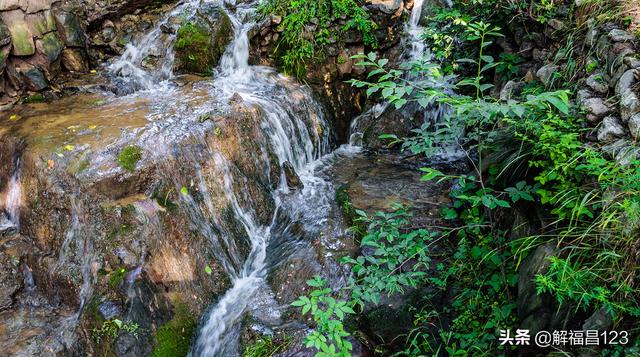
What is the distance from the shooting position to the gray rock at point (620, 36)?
11.5ft

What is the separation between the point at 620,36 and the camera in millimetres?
3543

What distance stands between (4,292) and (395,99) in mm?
4712

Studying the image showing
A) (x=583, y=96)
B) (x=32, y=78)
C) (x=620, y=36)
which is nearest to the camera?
(x=583, y=96)

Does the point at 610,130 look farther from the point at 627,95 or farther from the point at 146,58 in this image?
the point at 146,58

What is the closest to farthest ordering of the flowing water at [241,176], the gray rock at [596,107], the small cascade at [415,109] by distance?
the gray rock at [596,107]
the flowing water at [241,176]
the small cascade at [415,109]

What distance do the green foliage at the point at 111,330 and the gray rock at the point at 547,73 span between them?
4.63 meters

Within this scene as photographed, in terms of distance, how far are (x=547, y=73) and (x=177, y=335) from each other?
4.49 metres

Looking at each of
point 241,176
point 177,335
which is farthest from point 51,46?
point 177,335

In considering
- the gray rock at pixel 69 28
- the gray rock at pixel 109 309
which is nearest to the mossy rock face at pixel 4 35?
the gray rock at pixel 69 28

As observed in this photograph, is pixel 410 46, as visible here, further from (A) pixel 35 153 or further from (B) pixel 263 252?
(A) pixel 35 153

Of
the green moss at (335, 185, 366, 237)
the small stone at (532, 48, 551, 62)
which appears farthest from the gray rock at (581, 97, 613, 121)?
the green moss at (335, 185, 366, 237)

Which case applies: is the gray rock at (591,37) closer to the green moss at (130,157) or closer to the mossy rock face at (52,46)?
the green moss at (130,157)

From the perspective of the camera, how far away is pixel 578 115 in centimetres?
332

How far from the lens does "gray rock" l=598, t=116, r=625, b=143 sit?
3.04m
